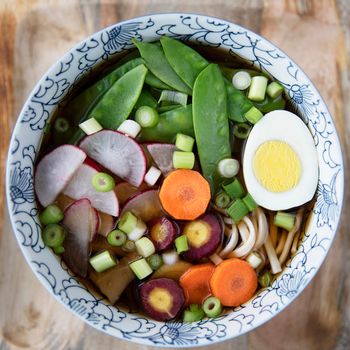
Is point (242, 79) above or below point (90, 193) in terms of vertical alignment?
above

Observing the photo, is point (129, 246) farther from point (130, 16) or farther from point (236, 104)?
point (130, 16)

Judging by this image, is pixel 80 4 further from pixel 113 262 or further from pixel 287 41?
pixel 113 262

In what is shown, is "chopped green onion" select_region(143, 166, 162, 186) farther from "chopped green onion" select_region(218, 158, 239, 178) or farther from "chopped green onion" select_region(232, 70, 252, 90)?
"chopped green onion" select_region(232, 70, 252, 90)

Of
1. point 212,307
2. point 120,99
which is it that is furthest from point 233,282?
point 120,99

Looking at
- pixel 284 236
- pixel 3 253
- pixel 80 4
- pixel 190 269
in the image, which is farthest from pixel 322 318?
pixel 80 4

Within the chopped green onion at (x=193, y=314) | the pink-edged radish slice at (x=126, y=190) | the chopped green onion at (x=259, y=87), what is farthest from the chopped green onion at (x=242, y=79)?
the chopped green onion at (x=193, y=314)

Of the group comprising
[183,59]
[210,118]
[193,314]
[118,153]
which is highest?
[183,59]

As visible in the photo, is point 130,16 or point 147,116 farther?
point 130,16
